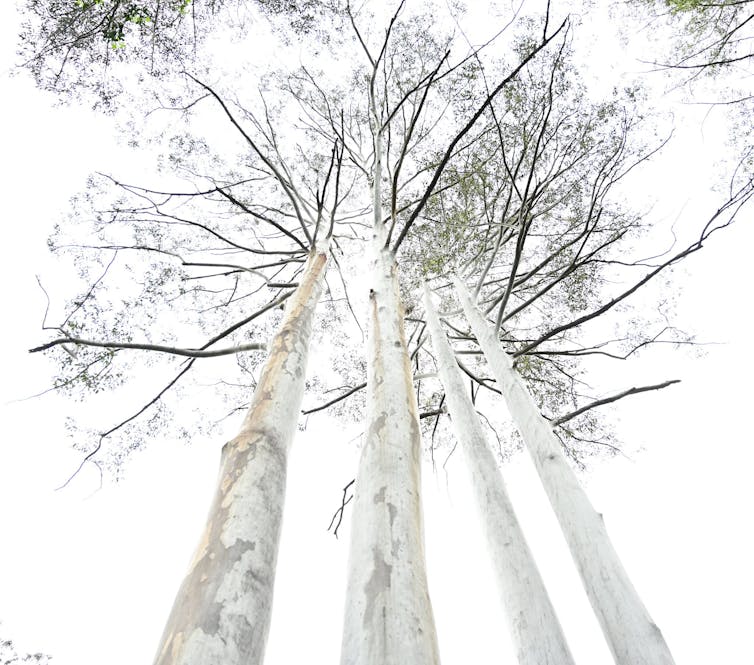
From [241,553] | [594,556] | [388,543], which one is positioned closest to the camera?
[241,553]

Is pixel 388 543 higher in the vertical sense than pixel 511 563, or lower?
lower

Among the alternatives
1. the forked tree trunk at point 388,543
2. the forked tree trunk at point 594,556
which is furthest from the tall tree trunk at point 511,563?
the forked tree trunk at point 388,543

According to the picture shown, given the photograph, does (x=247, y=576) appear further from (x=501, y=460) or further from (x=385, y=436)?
(x=501, y=460)

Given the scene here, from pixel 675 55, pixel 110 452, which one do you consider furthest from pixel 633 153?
pixel 110 452

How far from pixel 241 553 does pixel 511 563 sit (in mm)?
1766

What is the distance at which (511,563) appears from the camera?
91.7 inches

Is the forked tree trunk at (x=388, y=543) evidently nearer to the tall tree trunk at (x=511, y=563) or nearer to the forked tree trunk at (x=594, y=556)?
the tall tree trunk at (x=511, y=563)

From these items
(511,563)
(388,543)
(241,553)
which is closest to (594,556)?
(511,563)

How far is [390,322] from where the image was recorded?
3035mm

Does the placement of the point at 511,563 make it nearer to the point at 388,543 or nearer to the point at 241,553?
the point at 388,543

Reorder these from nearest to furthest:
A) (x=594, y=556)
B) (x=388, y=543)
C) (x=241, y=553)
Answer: (x=241, y=553) < (x=388, y=543) < (x=594, y=556)

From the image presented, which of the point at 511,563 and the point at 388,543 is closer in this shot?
the point at 388,543

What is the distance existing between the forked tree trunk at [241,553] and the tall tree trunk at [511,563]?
4.73ft

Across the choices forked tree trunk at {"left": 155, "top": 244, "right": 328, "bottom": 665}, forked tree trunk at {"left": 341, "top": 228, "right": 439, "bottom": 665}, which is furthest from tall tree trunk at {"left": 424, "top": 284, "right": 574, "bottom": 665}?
forked tree trunk at {"left": 155, "top": 244, "right": 328, "bottom": 665}
